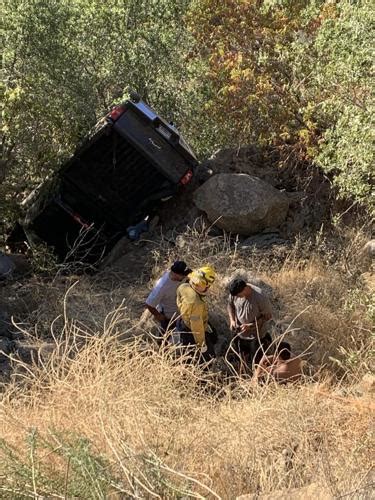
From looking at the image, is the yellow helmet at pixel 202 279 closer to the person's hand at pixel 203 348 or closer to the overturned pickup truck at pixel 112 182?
the person's hand at pixel 203 348

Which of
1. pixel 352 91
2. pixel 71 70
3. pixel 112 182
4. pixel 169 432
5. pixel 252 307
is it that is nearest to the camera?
pixel 169 432

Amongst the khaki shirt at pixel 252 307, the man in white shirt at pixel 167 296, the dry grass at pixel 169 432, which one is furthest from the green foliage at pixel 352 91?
the man in white shirt at pixel 167 296

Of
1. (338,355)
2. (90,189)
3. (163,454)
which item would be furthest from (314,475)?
(90,189)

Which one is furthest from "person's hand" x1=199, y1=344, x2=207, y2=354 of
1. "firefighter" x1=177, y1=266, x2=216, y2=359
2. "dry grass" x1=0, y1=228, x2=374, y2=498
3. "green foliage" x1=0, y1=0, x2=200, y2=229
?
"green foliage" x1=0, y1=0, x2=200, y2=229

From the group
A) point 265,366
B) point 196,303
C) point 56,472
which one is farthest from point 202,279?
point 56,472

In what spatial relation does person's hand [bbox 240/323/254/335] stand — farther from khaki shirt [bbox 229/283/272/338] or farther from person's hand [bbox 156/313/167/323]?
person's hand [bbox 156/313/167/323]

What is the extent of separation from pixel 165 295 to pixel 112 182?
288 centimetres

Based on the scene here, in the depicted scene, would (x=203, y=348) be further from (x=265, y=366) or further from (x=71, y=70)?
(x=71, y=70)

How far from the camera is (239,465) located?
3.98m

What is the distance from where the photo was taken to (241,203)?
943cm

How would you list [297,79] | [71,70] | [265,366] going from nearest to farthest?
[265,366], [297,79], [71,70]

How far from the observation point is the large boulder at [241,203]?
9.39 metres

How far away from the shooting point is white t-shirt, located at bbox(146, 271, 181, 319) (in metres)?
6.45

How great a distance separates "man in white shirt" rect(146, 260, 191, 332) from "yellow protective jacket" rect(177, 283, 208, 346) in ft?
1.07
